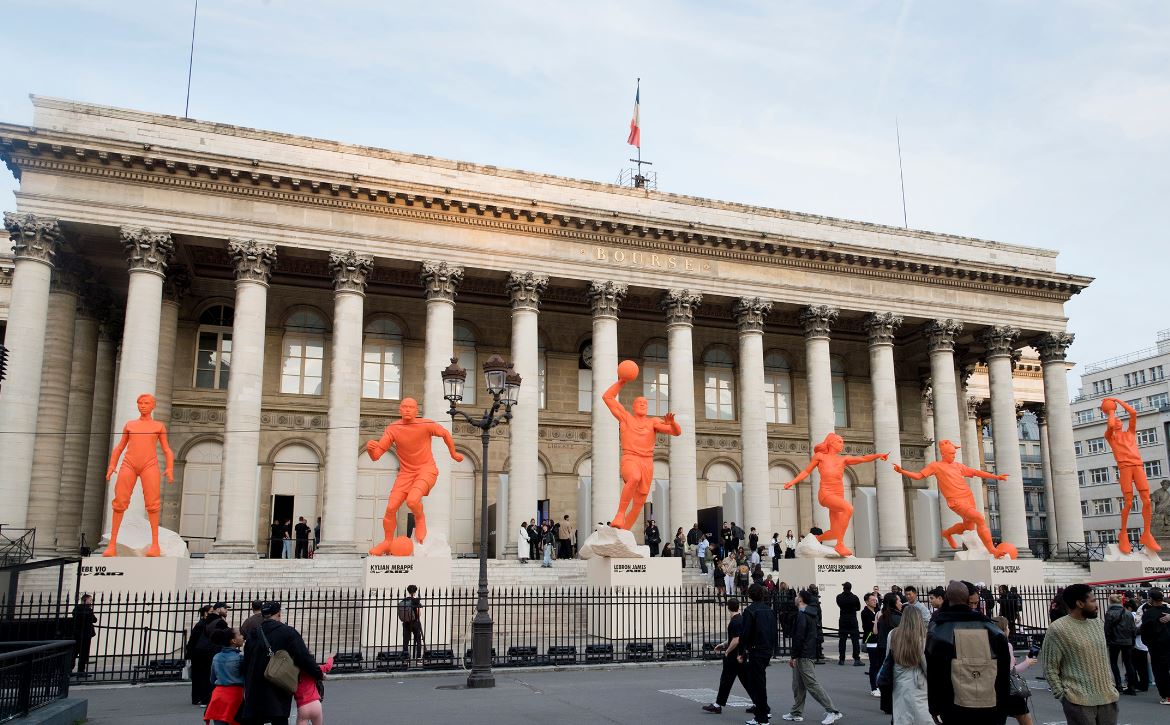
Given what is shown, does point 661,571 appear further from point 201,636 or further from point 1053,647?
point 1053,647

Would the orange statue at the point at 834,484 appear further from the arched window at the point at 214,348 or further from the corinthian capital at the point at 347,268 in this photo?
the arched window at the point at 214,348

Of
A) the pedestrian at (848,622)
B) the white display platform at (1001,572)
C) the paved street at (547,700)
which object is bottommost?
the paved street at (547,700)

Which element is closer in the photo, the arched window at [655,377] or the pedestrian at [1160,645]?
the pedestrian at [1160,645]

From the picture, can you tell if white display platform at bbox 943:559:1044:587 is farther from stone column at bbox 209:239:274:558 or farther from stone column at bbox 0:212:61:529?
stone column at bbox 0:212:61:529

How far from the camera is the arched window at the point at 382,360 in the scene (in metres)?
30.5

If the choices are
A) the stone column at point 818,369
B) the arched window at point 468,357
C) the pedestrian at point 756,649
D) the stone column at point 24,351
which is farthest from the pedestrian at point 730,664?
the arched window at point 468,357

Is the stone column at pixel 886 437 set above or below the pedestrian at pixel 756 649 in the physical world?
above

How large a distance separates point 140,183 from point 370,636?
46.5 feet

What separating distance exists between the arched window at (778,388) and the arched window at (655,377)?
3916 millimetres

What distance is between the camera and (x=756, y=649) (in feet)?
33.7

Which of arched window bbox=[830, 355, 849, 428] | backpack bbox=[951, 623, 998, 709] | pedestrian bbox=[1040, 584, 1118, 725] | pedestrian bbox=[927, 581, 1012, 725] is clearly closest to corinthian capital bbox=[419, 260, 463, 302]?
arched window bbox=[830, 355, 849, 428]

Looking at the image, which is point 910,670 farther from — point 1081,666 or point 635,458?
point 635,458

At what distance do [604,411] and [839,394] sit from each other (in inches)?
491

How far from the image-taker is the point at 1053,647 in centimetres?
685
